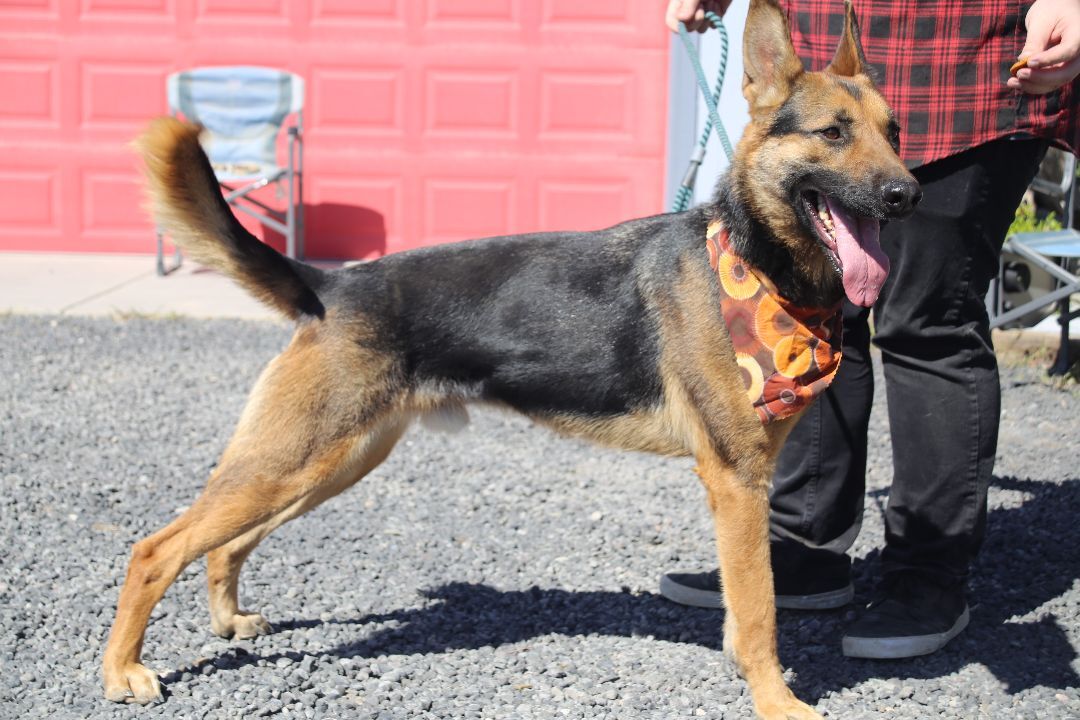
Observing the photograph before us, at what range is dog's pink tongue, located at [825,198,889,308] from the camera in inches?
112

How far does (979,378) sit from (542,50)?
652cm

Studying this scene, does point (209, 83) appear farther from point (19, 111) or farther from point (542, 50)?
point (542, 50)

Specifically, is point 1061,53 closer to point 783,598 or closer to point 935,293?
point 935,293

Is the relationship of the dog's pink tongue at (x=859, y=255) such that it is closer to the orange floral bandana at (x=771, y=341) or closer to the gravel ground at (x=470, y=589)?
the orange floral bandana at (x=771, y=341)

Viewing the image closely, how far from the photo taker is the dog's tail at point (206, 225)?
10.1 feet

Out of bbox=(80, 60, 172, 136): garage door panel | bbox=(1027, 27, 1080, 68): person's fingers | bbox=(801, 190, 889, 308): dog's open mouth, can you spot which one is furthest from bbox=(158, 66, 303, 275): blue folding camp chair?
bbox=(1027, 27, 1080, 68): person's fingers

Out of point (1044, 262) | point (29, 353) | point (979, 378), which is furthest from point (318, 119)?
point (979, 378)

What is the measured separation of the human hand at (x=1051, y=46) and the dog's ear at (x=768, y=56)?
0.61 m

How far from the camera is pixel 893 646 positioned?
11.0 feet

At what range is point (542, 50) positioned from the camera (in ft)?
30.3

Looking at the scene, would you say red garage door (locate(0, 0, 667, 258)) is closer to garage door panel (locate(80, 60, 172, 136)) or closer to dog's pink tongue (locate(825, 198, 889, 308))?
garage door panel (locate(80, 60, 172, 136))

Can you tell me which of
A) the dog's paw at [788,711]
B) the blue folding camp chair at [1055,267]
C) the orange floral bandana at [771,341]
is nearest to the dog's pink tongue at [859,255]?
the orange floral bandana at [771,341]

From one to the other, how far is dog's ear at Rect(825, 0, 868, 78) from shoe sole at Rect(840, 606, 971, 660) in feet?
5.33

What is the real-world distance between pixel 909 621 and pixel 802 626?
0.36m
